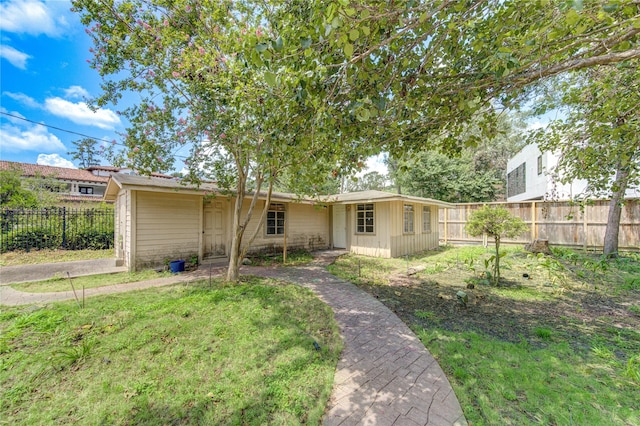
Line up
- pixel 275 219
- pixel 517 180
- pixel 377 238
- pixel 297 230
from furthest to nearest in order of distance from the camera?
pixel 517 180
pixel 297 230
pixel 275 219
pixel 377 238

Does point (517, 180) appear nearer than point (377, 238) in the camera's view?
No

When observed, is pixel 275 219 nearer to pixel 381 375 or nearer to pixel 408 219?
pixel 408 219

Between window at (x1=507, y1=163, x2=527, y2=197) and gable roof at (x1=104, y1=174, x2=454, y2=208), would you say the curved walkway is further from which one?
window at (x1=507, y1=163, x2=527, y2=197)

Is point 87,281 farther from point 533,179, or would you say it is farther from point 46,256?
point 533,179

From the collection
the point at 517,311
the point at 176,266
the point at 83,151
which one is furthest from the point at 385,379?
the point at 83,151

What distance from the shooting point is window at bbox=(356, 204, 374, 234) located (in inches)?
412

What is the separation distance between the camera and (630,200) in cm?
937

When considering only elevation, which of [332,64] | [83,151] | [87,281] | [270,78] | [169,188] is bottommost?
[87,281]

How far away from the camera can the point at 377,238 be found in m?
10.1

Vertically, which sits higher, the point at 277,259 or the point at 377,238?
the point at 377,238

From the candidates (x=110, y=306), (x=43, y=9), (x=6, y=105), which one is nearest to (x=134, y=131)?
(x=43, y=9)

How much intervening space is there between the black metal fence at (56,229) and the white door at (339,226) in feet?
31.7

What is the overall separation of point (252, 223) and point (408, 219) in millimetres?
6565

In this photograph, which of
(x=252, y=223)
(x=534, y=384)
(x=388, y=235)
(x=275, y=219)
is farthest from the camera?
(x=275, y=219)
